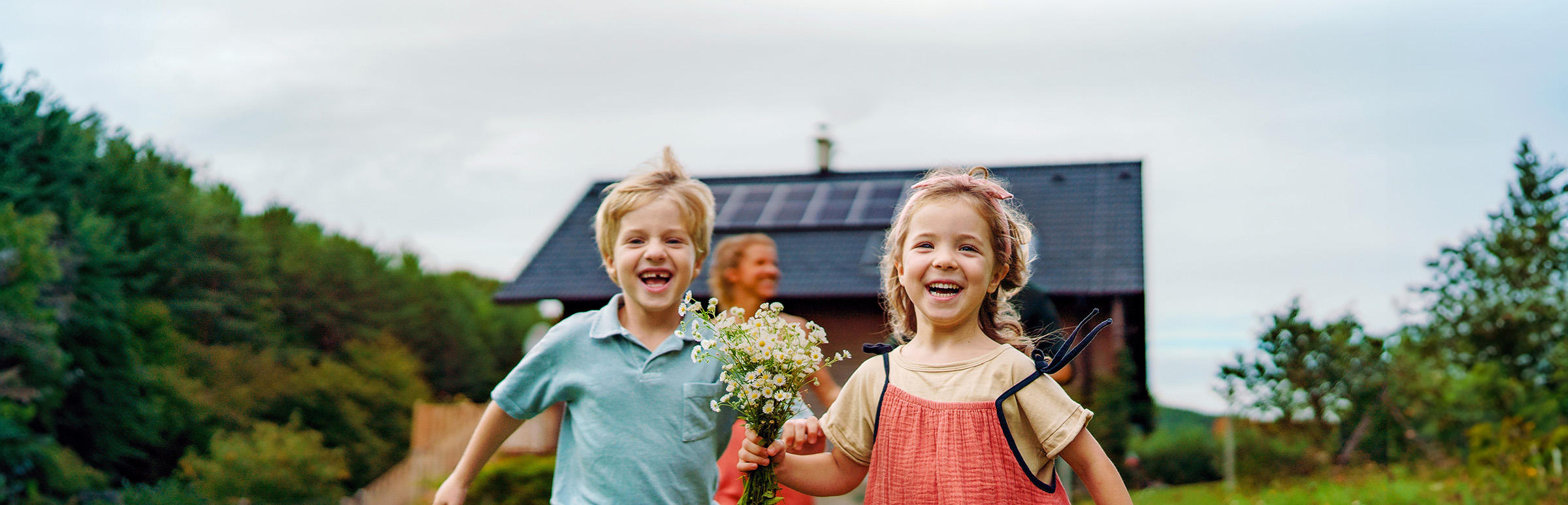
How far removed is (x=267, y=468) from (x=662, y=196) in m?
13.5

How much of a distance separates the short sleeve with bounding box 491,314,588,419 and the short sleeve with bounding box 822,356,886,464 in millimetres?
758

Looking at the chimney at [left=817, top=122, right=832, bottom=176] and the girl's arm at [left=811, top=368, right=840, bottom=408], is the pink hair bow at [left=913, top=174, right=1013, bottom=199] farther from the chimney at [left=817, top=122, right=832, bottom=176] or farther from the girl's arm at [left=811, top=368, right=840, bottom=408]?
the chimney at [left=817, top=122, right=832, bottom=176]

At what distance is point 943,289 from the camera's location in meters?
2.51

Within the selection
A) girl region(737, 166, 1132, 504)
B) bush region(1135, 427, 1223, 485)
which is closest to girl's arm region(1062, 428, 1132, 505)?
girl region(737, 166, 1132, 504)

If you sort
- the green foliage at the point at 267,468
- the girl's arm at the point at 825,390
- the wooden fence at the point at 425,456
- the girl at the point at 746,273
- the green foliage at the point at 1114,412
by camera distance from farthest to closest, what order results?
1. the wooden fence at the point at 425,456
2. the green foliage at the point at 267,468
3. the green foliage at the point at 1114,412
4. the girl at the point at 746,273
5. the girl's arm at the point at 825,390

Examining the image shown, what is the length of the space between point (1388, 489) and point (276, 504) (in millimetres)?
13151

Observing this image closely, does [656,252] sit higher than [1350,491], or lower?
higher

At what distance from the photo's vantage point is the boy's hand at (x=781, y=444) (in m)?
2.47

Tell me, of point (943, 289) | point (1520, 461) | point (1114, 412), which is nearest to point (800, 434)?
point (943, 289)

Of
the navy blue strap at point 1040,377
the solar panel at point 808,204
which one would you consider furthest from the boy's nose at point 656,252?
the solar panel at point 808,204

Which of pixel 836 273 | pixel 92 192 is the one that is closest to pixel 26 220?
pixel 92 192

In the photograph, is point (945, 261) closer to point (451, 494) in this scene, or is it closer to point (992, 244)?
point (992, 244)

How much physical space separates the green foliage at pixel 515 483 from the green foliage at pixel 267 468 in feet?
21.5

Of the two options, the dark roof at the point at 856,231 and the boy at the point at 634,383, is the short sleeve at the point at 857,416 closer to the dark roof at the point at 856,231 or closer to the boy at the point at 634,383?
the boy at the point at 634,383
